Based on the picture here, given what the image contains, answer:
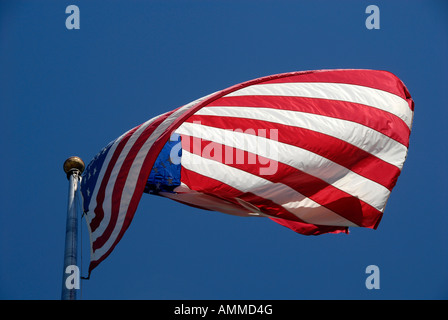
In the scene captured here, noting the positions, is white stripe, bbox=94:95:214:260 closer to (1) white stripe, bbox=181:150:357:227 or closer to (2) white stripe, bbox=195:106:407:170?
(1) white stripe, bbox=181:150:357:227

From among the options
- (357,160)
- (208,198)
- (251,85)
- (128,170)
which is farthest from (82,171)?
(357,160)

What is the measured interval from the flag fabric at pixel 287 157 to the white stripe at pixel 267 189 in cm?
2

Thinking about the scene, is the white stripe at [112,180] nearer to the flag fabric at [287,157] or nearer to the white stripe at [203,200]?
the flag fabric at [287,157]

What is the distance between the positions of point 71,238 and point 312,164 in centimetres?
463

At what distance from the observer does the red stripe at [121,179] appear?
1366 centimetres

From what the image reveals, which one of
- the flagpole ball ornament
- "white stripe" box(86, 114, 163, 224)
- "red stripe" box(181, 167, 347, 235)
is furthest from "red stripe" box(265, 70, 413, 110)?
the flagpole ball ornament

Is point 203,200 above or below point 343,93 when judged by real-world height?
below

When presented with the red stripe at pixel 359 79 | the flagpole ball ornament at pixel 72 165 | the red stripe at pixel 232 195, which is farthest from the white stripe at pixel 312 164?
the flagpole ball ornament at pixel 72 165

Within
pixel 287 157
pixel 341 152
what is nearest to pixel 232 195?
pixel 287 157

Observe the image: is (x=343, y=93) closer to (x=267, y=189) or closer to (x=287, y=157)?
(x=287, y=157)

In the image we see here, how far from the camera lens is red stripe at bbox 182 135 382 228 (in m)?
15.8

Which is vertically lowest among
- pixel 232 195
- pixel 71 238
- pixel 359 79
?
pixel 71 238

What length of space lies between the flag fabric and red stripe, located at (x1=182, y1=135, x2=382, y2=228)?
2 cm

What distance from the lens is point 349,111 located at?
1634 cm
